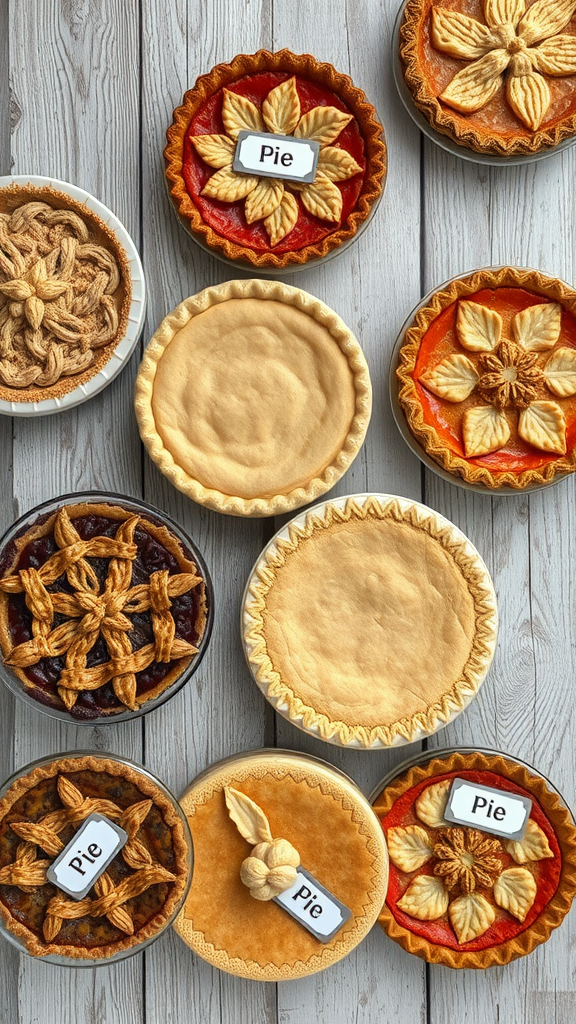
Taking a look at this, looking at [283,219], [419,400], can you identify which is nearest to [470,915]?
[419,400]

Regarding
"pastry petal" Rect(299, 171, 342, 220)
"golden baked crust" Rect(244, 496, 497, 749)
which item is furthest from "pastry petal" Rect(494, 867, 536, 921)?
"pastry petal" Rect(299, 171, 342, 220)

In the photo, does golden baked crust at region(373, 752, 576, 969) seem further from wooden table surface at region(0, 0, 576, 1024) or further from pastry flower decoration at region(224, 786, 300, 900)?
pastry flower decoration at region(224, 786, 300, 900)

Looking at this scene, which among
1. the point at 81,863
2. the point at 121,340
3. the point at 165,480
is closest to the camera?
the point at 81,863

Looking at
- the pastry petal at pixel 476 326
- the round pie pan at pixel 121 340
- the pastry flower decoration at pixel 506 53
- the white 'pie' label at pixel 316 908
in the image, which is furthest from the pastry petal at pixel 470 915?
the pastry flower decoration at pixel 506 53

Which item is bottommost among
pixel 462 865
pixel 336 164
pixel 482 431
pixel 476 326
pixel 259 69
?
pixel 462 865

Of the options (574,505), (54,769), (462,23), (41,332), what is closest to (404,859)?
(54,769)

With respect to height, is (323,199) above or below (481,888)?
above

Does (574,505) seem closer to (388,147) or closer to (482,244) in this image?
(482,244)

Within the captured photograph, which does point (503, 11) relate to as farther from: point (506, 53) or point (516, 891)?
point (516, 891)
